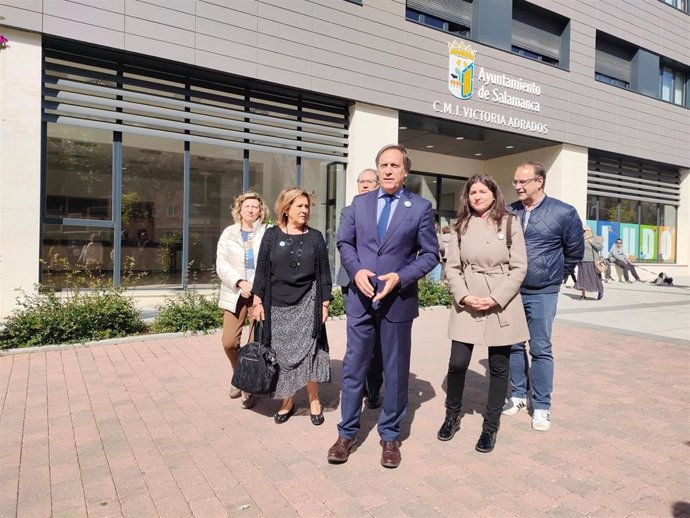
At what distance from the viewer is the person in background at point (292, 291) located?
3629 millimetres

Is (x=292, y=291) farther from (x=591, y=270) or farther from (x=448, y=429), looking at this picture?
(x=591, y=270)

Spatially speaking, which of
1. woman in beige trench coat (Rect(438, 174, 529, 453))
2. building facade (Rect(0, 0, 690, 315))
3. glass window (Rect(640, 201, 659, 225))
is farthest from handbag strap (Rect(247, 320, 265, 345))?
glass window (Rect(640, 201, 659, 225))

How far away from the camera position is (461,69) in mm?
12633

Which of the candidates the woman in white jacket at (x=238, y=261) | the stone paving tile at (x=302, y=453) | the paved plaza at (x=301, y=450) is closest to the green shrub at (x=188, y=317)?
the paved plaza at (x=301, y=450)

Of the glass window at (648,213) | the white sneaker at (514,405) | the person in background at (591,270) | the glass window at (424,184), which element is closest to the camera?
the white sneaker at (514,405)

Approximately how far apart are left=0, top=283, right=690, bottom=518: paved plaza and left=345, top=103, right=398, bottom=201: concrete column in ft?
22.6

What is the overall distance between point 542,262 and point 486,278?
683 millimetres

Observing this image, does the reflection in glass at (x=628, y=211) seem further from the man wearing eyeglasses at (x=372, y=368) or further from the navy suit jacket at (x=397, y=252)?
the navy suit jacket at (x=397, y=252)

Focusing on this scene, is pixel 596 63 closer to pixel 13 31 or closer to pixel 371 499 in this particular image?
pixel 13 31

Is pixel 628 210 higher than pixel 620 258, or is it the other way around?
pixel 628 210

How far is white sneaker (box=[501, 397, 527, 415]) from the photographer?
158 inches

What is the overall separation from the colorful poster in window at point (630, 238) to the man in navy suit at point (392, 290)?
59.4 feet

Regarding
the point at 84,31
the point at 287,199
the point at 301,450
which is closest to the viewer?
the point at 301,450

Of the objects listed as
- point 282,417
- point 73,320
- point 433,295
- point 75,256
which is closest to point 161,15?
point 75,256
